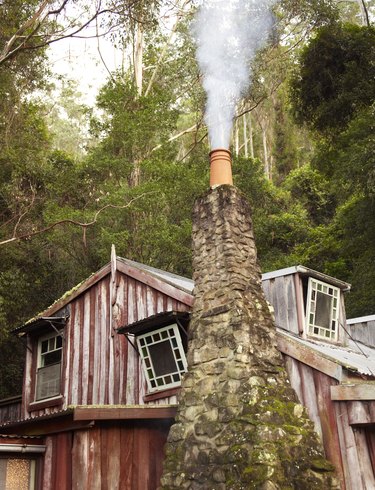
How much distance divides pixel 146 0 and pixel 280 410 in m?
12.6

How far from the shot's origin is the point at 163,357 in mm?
9680

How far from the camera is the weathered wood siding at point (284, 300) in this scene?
368 inches

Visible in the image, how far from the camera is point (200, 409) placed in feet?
24.0

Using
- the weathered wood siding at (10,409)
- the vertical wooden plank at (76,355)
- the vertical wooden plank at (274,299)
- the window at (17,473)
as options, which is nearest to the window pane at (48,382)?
the vertical wooden plank at (76,355)

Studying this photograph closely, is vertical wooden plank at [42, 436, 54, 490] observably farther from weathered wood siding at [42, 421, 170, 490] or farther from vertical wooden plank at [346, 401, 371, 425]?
vertical wooden plank at [346, 401, 371, 425]

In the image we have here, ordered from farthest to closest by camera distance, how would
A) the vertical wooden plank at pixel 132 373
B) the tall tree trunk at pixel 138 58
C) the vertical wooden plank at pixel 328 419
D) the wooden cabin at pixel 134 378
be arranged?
the tall tree trunk at pixel 138 58 → the vertical wooden plank at pixel 132 373 → the wooden cabin at pixel 134 378 → the vertical wooden plank at pixel 328 419

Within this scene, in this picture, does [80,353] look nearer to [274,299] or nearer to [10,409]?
[10,409]

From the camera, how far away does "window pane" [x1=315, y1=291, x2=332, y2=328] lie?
966cm

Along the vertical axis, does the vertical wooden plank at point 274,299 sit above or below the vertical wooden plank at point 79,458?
above

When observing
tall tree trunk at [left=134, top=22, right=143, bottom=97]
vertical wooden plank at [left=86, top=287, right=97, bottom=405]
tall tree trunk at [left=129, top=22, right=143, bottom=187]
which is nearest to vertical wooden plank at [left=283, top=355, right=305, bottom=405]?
vertical wooden plank at [left=86, top=287, right=97, bottom=405]

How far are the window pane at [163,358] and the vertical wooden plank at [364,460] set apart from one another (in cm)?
355

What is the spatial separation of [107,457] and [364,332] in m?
7.37

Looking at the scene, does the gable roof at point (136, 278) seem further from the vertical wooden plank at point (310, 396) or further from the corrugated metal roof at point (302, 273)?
the vertical wooden plank at point (310, 396)

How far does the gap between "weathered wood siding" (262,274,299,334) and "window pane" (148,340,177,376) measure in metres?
2.10
